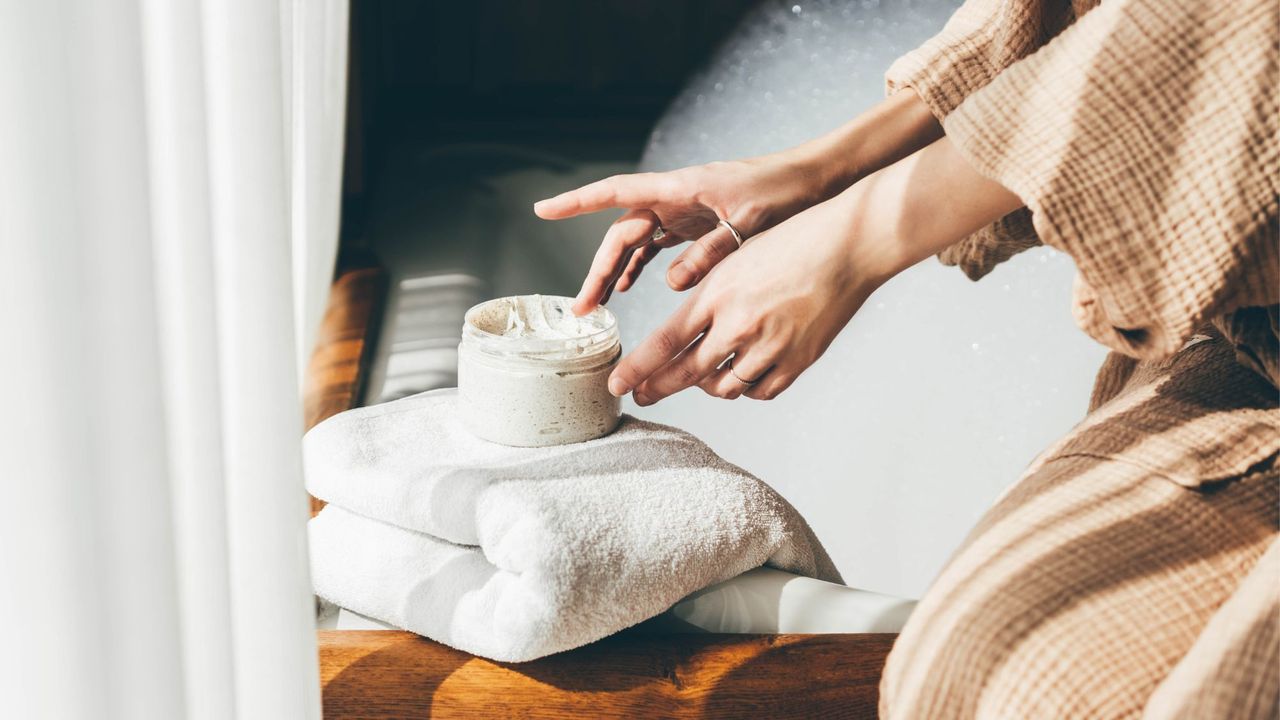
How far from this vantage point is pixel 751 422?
148 cm

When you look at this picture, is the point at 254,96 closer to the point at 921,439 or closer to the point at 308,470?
the point at 308,470

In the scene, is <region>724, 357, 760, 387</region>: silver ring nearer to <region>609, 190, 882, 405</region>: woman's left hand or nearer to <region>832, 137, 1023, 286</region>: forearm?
<region>609, 190, 882, 405</region>: woman's left hand

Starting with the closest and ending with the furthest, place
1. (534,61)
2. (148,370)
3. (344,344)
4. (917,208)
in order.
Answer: (148,370), (917,208), (344,344), (534,61)

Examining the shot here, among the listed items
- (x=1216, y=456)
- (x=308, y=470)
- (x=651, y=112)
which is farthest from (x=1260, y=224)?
(x=651, y=112)

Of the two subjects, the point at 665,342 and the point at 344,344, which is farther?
the point at 344,344

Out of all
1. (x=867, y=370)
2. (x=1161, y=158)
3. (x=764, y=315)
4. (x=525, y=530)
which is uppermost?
(x=1161, y=158)

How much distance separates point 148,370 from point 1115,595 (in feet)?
1.35

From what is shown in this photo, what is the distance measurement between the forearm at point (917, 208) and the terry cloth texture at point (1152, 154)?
4cm

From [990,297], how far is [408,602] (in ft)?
4.00

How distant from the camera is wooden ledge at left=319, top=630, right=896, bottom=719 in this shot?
2.13 feet

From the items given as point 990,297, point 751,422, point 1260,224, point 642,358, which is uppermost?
point 1260,224

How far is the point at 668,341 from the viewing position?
2.25ft

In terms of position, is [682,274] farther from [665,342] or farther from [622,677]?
[622,677]

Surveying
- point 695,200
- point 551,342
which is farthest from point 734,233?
point 551,342
